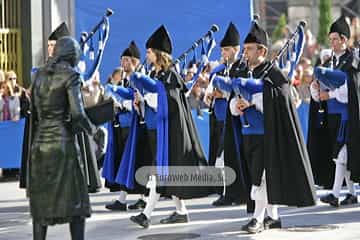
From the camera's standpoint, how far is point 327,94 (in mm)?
11961

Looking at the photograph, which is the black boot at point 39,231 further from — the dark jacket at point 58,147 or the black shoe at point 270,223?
the black shoe at point 270,223

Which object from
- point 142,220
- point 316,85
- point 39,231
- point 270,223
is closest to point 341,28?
point 316,85

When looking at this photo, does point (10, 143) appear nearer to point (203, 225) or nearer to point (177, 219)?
point (177, 219)

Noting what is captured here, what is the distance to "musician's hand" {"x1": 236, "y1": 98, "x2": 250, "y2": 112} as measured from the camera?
991 centimetres

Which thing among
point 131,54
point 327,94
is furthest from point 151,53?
point 327,94

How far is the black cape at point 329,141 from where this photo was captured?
1160 cm

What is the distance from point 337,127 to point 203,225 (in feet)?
7.72

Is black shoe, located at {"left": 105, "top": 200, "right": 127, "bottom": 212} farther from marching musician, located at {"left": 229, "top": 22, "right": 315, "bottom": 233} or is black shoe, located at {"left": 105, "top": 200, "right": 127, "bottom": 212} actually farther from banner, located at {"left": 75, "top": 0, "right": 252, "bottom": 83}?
banner, located at {"left": 75, "top": 0, "right": 252, "bottom": 83}

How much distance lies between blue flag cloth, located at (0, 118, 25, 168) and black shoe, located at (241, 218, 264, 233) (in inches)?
256

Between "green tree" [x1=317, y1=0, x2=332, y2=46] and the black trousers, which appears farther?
"green tree" [x1=317, y1=0, x2=332, y2=46]

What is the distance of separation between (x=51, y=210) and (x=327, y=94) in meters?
4.93

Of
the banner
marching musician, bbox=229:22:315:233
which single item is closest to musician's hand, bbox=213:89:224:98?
marching musician, bbox=229:22:315:233

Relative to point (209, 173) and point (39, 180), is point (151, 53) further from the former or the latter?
point (39, 180)

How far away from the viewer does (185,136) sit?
1059 cm
